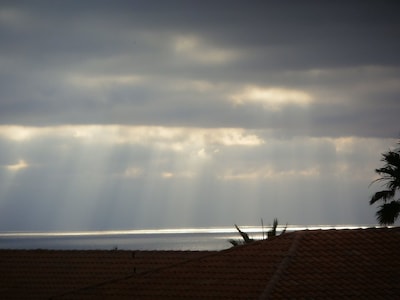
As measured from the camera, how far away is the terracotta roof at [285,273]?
28031 mm

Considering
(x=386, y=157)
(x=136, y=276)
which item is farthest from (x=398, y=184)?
(x=136, y=276)

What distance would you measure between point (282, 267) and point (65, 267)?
10898 mm

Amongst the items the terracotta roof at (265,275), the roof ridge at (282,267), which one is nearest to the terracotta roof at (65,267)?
the terracotta roof at (265,275)

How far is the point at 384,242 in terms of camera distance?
105 feet

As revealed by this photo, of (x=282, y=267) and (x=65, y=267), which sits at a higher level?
(x=65, y=267)

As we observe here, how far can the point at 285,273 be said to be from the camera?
28.6 metres

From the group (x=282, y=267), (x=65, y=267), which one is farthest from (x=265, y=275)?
→ (x=65, y=267)

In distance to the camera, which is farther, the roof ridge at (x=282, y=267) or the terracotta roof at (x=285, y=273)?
the terracotta roof at (x=285, y=273)

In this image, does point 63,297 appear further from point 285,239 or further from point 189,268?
point 285,239

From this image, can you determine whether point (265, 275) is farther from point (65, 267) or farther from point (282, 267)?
point (65, 267)

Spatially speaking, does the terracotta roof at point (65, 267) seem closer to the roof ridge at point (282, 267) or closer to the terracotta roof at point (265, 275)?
the terracotta roof at point (265, 275)

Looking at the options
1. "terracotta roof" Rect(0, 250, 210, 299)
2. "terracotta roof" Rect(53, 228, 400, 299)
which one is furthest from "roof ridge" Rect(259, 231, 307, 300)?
"terracotta roof" Rect(0, 250, 210, 299)

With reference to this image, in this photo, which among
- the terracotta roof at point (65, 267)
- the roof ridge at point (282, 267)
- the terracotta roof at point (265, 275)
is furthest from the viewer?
the terracotta roof at point (65, 267)

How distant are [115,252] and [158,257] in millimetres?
2265
